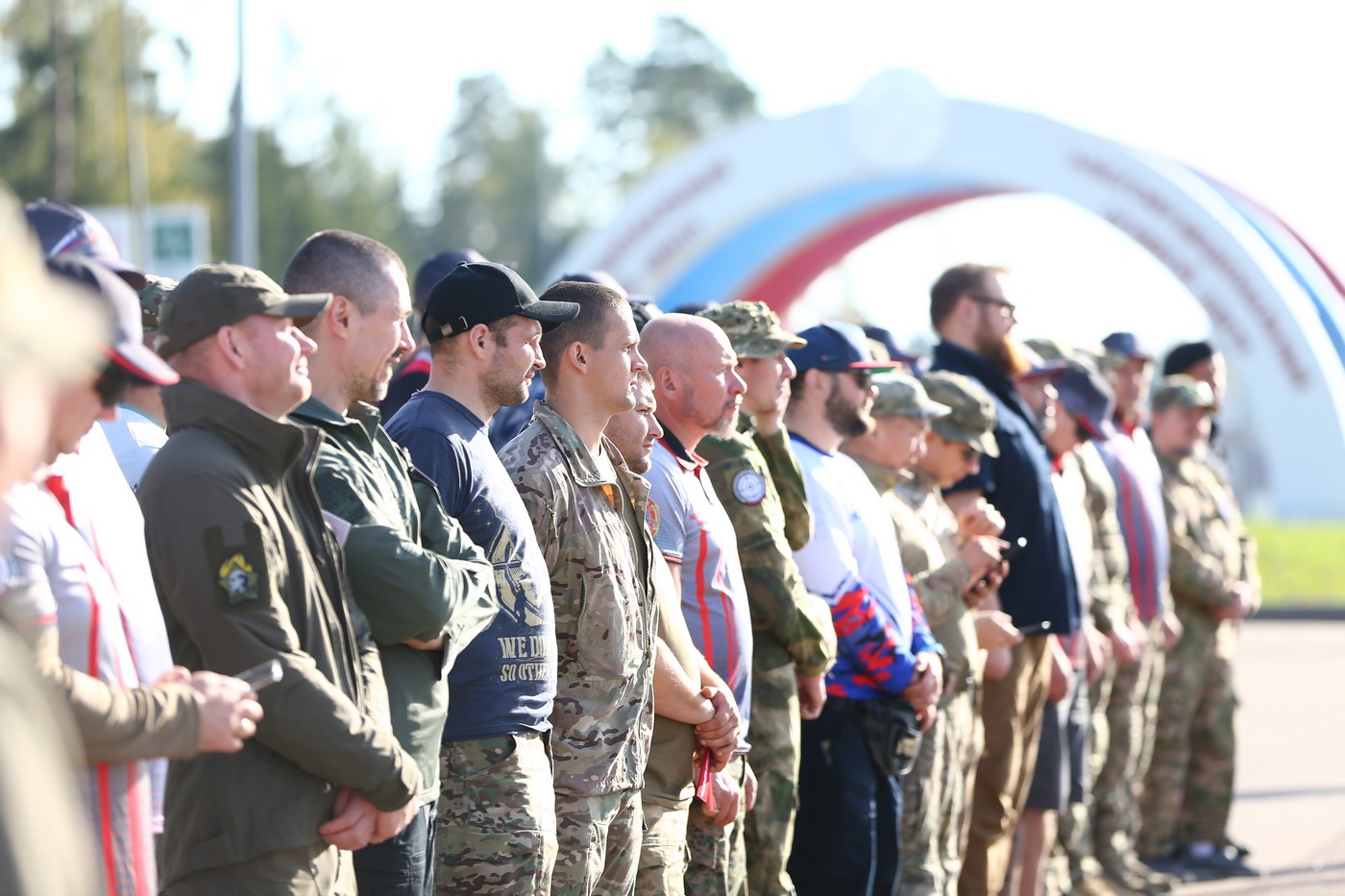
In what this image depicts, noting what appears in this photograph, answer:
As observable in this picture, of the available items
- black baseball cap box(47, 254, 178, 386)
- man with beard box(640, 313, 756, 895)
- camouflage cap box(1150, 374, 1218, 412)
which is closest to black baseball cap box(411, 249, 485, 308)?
man with beard box(640, 313, 756, 895)

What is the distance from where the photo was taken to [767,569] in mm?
4953

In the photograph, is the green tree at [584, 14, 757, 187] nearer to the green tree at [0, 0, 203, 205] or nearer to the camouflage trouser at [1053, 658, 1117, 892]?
the green tree at [0, 0, 203, 205]

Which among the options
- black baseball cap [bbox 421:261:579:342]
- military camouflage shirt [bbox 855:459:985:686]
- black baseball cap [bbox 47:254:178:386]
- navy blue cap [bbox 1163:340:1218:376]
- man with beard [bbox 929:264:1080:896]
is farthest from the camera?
navy blue cap [bbox 1163:340:1218:376]

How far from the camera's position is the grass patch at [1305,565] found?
20.5 metres

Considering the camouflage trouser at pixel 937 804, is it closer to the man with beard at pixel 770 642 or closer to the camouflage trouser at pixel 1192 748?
the man with beard at pixel 770 642

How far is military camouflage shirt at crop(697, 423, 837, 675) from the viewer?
492 cm

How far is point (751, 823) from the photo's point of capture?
4.97m

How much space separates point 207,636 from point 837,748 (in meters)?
2.72

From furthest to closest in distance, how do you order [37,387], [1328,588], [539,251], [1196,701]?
1. [539,251]
2. [1328,588]
3. [1196,701]
4. [37,387]

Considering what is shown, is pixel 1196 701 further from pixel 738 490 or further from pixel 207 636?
pixel 207 636

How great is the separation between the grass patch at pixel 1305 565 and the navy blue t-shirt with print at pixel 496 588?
17.9 meters

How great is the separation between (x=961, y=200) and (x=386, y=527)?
70.7 feet

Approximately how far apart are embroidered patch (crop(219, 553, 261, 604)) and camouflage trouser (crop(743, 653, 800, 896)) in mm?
2188

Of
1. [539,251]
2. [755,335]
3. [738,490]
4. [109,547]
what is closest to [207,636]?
[109,547]
